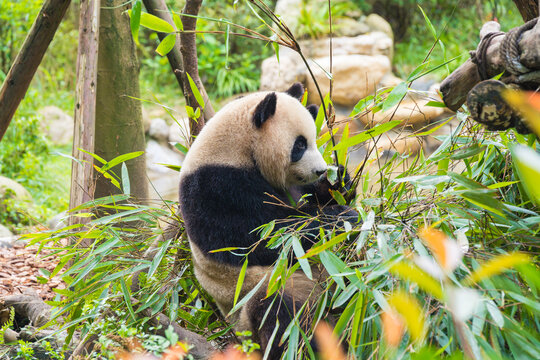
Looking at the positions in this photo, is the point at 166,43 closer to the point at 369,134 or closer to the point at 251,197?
the point at 251,197

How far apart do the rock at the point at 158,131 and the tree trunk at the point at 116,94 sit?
21.1 ft

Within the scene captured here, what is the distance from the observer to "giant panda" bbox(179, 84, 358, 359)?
2.42 meters

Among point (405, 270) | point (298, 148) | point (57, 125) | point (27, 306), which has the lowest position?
point (27, 306)

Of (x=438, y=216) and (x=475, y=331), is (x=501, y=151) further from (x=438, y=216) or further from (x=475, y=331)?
(x=475, y=331)

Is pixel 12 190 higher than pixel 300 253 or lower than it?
lower

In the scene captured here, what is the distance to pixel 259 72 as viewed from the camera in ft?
39.4

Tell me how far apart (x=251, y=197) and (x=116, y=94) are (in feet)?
6.50

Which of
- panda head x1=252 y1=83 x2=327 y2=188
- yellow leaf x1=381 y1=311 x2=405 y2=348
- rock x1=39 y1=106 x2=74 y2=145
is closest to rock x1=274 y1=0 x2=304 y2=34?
rock x1=39 y1=106 x2=74 y2=145

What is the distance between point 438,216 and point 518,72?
63 cm

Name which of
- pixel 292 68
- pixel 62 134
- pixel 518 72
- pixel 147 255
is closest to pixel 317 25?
pixel 292 68

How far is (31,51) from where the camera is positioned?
3.46m

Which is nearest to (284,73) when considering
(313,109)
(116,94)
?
(116,94)

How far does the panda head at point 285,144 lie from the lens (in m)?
2.60

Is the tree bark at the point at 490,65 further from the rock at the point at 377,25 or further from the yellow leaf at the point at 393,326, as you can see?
the rock at the point at 377,25
